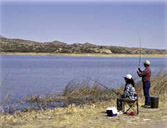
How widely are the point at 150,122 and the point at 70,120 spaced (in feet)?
6.03

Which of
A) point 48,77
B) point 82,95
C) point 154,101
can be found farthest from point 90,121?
point 48,77

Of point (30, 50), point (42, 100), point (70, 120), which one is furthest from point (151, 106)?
point (30, 50)

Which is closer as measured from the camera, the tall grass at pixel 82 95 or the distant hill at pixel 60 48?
the tall grass at pixel 82 95

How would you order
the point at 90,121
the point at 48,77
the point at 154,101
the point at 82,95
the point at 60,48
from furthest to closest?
1. the point at 60,48
2. the point at 48,77
3. the point at 82,95
4. the point at 154,101
5. the point at 90,121

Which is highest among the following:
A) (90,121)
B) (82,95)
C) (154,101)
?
(154,101)

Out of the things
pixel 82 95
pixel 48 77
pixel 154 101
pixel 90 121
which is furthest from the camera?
pixel 48 77

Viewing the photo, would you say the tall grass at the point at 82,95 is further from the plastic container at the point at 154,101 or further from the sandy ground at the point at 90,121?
the sandy ground at the point at 90,121

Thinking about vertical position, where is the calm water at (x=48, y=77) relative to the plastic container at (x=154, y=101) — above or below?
below

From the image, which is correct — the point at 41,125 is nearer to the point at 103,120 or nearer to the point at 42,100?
the point at 103,120

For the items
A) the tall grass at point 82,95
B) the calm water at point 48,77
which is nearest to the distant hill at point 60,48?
the calm water at point 48,77

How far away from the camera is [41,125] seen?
753 centimetres

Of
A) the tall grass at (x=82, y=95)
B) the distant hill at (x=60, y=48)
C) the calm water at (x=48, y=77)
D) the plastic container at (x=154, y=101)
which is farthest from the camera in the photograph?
the distant hill at (x=60, y=48)

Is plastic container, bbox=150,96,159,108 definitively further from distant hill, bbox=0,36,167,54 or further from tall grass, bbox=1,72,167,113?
distant hill, bbox=0,36,167,54

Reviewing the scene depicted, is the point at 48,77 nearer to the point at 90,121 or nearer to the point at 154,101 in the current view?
the point at 154,101
